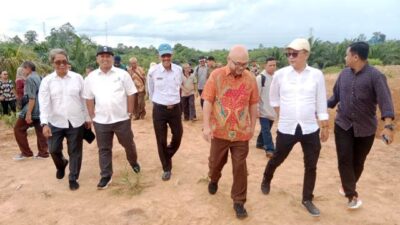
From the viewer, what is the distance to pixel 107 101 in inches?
180

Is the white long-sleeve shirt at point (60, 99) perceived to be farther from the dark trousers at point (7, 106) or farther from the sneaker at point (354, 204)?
the dark trousers at point (7, 106)

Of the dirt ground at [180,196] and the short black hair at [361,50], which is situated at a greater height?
the short black hair at [361,50]

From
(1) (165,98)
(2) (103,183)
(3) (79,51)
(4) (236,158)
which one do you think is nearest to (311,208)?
(4) (236,158)

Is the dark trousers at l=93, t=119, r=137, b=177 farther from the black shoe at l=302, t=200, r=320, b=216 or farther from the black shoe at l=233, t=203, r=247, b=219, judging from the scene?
the black shoe at l=302, t=200, r=320, b=216

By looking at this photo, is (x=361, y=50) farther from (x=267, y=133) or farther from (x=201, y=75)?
(x=201, y=75)

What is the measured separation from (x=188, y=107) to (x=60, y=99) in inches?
214

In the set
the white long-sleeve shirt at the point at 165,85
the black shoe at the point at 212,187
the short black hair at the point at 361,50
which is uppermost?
the short black hair at the point at 361,50

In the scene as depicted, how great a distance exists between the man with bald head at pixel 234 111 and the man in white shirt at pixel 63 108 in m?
1.86

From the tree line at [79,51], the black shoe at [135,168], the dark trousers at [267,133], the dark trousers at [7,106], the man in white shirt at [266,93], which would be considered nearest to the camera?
the black shoe at [135,168]

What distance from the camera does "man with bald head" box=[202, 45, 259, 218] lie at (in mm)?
3762

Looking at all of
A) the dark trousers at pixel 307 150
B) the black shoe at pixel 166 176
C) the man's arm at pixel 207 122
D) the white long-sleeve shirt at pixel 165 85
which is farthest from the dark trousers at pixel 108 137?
the dark trousers at pixel 307 150

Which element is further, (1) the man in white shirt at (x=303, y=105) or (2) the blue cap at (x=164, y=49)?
(2) the blue cap at (x=164, y=49)

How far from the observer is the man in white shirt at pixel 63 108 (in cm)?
464

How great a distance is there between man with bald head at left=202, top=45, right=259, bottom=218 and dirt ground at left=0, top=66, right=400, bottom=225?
0.52 meters
